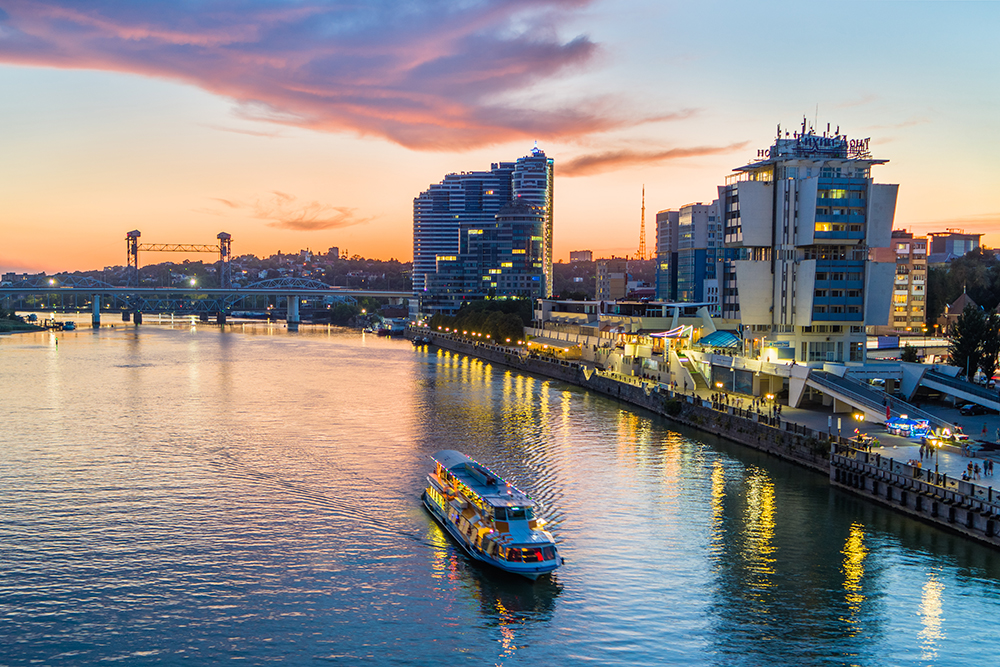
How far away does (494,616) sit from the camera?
68.5 feet

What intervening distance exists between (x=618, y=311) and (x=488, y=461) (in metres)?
43.4

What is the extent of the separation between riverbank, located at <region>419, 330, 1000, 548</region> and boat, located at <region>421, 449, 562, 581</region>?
13.6m

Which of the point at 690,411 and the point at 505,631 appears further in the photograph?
the point at 690,411

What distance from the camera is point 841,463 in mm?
32312

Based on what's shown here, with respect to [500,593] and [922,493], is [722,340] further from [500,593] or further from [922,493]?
[500,593]

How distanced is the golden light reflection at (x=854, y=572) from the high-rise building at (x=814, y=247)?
2371 centimetres

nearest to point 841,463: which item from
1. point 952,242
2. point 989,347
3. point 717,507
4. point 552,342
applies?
point 717,507

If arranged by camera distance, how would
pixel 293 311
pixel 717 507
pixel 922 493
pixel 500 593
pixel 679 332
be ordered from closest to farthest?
1. pixel 500 593
2. pixel 922 493
3. pixel 717 507
4. pixel 679 332
5. pixel 293 311

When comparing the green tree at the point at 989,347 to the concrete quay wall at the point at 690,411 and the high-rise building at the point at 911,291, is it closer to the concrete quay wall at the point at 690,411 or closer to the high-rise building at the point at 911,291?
the concrete quay wall at the point at 690,411

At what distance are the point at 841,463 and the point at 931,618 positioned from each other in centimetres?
1200

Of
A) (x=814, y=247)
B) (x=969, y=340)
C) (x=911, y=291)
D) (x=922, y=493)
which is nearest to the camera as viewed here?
(x=922, y=493)

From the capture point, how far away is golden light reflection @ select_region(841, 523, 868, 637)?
68.0 ft

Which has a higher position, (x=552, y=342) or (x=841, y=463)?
(x=552, y=342)

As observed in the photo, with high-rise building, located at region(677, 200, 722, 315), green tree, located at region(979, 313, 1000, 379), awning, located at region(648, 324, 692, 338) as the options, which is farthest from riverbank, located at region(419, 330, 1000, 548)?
high-rise building, located at region(677, 200, 722, 315)
